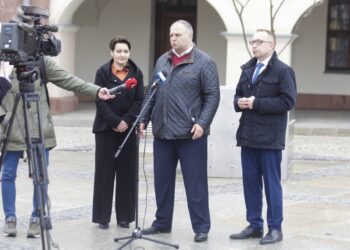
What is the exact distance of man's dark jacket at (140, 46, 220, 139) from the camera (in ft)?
26.0

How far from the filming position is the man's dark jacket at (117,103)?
8406 millimetres

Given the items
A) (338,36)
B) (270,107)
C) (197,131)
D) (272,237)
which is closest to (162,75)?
(197,131)

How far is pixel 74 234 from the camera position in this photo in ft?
27.0

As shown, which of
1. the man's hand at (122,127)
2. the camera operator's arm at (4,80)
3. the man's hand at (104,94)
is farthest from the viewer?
the man's hand at (122,127)

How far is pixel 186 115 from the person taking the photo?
791 cm

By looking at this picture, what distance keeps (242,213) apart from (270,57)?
202 centimetres

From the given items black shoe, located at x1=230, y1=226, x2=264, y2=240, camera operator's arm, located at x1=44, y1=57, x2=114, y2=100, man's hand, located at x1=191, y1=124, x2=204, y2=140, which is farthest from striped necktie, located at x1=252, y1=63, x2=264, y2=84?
camera operator's arm, located at x1=44, y1=57, x2=114, y2=100

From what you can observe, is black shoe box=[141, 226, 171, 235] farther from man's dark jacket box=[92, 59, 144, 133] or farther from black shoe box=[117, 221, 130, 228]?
man's dark jacket box=[92, 59, 144, 133]

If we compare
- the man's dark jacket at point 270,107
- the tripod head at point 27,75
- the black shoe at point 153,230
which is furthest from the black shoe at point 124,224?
the tripod head at point 27,75

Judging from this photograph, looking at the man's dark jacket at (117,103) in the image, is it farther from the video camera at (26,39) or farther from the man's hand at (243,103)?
the video camera at (26,39)

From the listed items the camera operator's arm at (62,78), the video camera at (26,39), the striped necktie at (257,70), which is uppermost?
the video camera at (26,39)

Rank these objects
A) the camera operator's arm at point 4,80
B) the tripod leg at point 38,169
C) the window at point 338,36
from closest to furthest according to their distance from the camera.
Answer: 1. the tripod leg at point 38,169
2. the camera operator's arm at point 4,80
3. the window at point 338,36

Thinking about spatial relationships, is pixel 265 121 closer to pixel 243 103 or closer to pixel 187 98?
pixel 243 103

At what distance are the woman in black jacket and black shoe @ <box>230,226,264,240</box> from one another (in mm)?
1032
